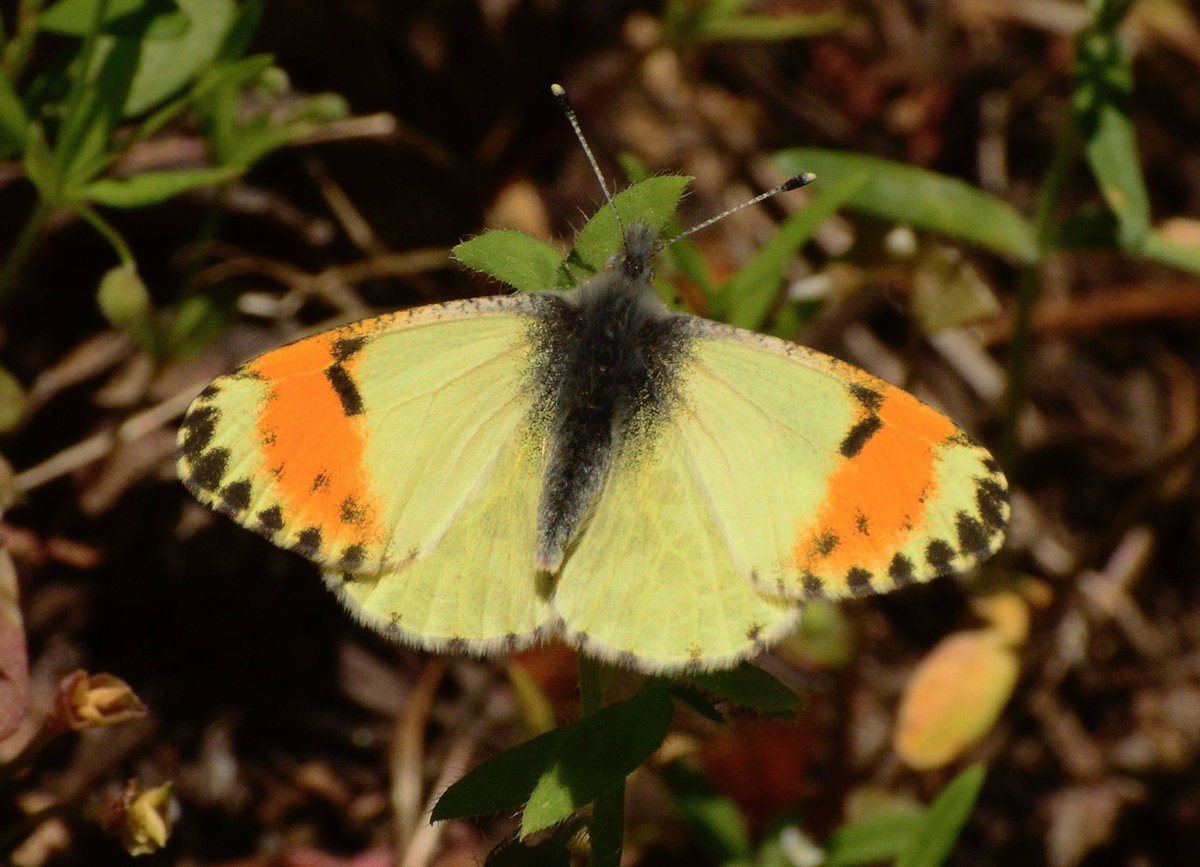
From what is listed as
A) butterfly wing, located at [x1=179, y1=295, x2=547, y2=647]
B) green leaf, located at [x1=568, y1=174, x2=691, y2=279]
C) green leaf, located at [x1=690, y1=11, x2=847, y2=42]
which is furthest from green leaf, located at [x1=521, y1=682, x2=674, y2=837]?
green leaf, located at [x1=690, y1=11, x2=847, y2=42]

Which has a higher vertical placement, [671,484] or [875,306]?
[671,484]

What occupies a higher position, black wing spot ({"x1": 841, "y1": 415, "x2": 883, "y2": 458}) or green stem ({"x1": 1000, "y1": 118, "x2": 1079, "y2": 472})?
black wing spot ({"x1": 841, "y1": 415, "x2": 883, "y2": 458})

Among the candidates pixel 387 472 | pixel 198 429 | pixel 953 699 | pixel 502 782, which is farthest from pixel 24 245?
pixel 953 699

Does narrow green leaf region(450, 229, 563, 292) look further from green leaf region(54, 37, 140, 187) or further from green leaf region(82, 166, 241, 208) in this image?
green leaf region(54, 37, 140, 187)

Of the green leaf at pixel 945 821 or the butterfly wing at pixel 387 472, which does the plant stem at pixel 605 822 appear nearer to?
the butterfly wing at pixel 387 472

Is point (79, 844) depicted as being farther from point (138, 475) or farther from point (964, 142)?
point (964, 142)

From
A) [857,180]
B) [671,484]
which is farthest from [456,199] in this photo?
[671,484]
